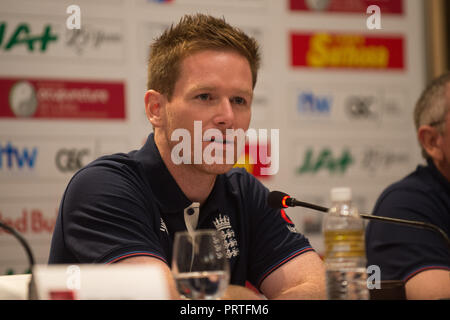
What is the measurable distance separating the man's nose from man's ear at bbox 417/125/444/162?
0.96 m

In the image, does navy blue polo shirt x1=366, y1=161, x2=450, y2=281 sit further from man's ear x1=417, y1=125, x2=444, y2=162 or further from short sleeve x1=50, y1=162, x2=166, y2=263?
short sleeve x1=50, y1=162, x2=166, y2=263

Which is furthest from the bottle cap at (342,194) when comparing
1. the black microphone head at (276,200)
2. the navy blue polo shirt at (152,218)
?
the navy blue polo shirt at (152,218)

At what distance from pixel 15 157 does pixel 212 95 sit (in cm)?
135

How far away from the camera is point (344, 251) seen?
1268 mm

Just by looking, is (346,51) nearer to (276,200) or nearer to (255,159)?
(255,159)

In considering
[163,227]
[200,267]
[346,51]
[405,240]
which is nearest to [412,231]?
[405,240]

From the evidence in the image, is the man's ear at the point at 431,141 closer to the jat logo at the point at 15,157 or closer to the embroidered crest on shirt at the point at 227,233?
the embroidered crest on shirt at the point at 227,233

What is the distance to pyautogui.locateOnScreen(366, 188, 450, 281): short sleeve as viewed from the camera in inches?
72.1

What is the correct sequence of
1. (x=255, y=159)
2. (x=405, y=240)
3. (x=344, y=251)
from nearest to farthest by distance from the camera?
(x=344, y=251) → (x=405, y=240) → (x=255, y=159)

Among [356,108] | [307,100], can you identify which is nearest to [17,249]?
[307,100]

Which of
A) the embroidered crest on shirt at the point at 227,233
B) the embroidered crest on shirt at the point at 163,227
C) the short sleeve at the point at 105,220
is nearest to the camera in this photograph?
the short sleeve at the point at 105,220

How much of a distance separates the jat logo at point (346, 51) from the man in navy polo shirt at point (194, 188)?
121 cm

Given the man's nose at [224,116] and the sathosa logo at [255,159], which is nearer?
the man's nose at [224,116]

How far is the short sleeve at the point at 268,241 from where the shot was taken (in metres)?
1.71
